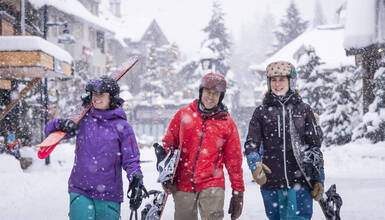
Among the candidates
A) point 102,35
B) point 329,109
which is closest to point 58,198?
point 329,109

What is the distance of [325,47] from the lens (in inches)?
1430

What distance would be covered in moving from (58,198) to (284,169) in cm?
570

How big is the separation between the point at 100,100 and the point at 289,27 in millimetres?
58705

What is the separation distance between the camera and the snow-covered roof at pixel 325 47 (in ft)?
110

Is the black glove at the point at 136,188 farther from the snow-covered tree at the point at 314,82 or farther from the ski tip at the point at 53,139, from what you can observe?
the snow-covered tree at the point at 314,82

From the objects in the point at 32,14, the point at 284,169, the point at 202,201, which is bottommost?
the point at 202,201

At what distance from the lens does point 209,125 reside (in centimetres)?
410

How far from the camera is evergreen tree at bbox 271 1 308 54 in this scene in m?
59.1

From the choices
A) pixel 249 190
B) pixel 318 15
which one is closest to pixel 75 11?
pixel 249 190

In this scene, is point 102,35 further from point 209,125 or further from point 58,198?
point 209,125

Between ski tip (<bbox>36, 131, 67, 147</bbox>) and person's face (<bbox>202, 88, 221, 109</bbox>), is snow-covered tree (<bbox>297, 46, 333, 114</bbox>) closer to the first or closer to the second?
person's face (<bbox>202, 88, 221, 109</bbox>)

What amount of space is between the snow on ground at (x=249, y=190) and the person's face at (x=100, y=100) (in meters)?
3.11

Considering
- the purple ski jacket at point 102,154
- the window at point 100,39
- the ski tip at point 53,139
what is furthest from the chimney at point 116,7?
the ski tip at point 53,139

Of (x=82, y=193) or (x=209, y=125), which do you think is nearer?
(x=82, y=193)
